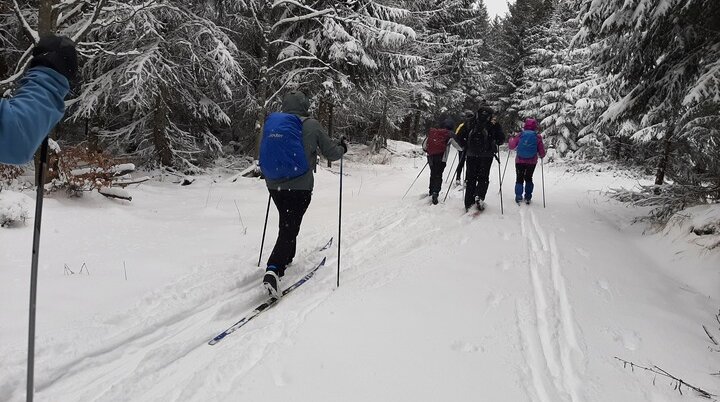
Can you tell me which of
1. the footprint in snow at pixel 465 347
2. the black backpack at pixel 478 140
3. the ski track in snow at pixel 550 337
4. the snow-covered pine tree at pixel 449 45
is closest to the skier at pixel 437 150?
the black backpack at pixel 478 140

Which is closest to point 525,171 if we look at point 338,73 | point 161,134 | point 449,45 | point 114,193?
point 338,73

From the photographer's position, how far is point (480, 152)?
898 centimetres

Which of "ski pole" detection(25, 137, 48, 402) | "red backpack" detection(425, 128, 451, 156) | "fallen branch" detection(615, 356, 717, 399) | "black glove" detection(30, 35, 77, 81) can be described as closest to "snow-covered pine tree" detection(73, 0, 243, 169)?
"red backpack" detection(425, 128, 451, 156)

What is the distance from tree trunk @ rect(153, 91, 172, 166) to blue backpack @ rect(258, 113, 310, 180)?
9261 millimetres

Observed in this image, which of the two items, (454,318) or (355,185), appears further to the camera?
(355,185)

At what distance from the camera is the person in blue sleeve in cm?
169

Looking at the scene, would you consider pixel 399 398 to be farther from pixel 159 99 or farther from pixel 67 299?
pixel 159 99

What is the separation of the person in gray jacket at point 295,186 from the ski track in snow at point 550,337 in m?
2.65

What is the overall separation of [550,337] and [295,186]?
3099 mm

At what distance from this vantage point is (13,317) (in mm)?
3674

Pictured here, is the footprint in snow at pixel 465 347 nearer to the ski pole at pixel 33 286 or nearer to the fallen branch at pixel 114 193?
the ski pole at pixel 33 286

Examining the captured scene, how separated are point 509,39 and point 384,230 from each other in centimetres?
3412

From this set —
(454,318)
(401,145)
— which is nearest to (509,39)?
(401,145)

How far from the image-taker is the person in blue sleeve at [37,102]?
1.69 meters
